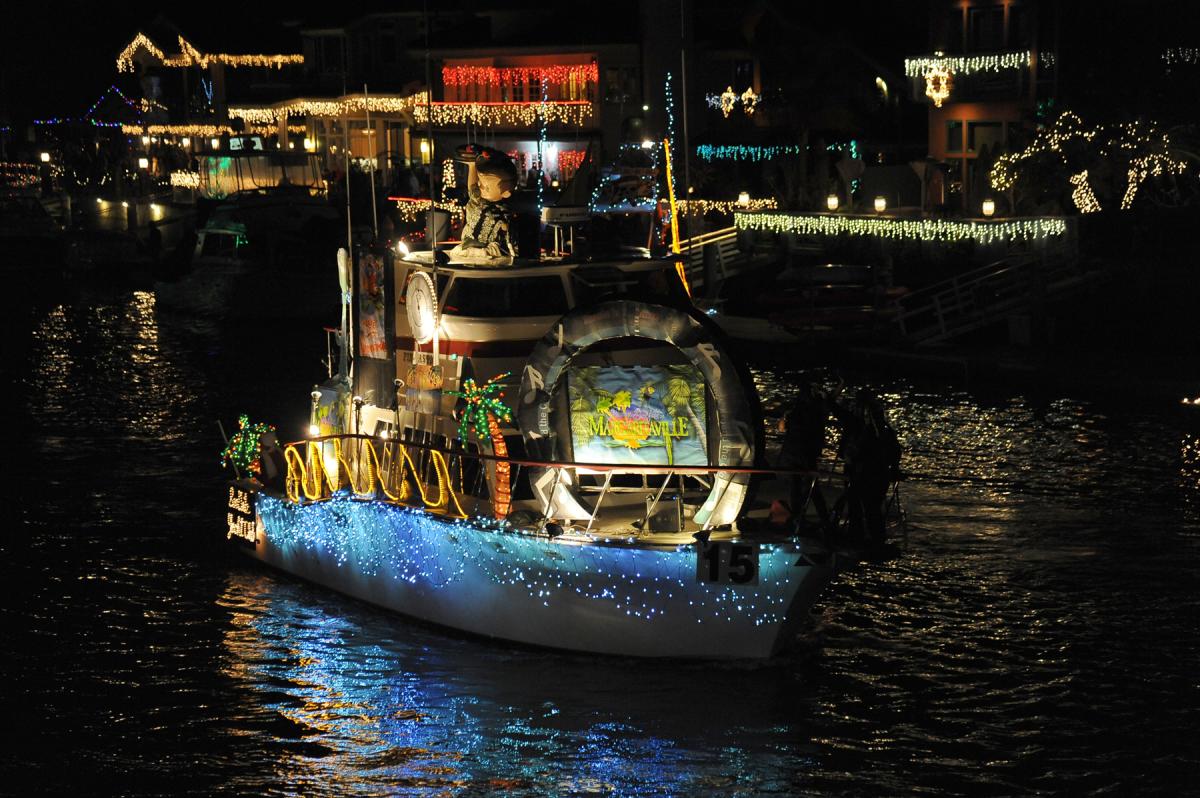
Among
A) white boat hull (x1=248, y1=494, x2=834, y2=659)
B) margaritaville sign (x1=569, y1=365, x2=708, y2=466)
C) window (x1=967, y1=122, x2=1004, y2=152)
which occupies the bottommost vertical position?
white boat hull (x1=248, y1=494, x2=834, y2=659)

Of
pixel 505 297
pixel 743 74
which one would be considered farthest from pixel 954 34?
pixel 505 297

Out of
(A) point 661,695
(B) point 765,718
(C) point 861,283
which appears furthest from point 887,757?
(C) point 861,283

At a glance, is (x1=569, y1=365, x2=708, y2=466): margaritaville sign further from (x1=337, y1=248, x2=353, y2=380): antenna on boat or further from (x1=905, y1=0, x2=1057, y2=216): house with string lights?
(x1=905, y1=0, x2=1057, y2=216): house with string lights

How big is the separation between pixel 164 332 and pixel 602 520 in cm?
3308

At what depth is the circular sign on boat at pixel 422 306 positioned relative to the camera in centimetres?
1909

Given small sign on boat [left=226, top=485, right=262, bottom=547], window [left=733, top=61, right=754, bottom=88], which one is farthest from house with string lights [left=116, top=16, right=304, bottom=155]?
small sign on boat [left=226, top=485, right=262, bottom=547]

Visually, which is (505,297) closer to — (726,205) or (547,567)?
(547,567)

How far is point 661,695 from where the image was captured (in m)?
16.0

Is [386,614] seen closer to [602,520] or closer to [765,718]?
[602,520]

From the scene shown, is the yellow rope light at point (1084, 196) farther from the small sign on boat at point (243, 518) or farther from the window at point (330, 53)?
the window at point (330, 53)

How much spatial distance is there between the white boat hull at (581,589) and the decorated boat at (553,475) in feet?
0.07

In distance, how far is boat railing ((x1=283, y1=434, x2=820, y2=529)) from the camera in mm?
16172

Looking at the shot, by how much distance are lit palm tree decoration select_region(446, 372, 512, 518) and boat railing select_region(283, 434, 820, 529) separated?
0.01 m

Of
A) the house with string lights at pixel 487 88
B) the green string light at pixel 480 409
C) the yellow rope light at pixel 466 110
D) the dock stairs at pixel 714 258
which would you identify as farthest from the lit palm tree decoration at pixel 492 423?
the yellow rope light at pixel 466 110
